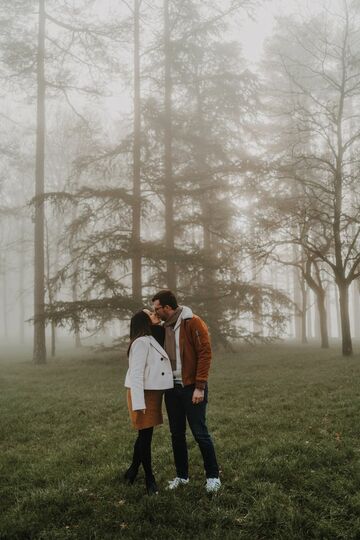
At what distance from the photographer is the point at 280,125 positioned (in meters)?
30.4

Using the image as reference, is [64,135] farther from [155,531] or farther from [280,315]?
[155,531]

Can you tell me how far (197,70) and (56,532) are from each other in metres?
25.2

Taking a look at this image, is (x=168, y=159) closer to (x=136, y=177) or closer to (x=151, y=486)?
(x=136, y=177)

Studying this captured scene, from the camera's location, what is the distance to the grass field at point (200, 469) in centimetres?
445

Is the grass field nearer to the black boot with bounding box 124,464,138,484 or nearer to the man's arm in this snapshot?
the black boot with bounding box 124,464,138,484

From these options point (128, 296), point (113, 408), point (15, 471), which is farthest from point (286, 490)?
point (128, 296)

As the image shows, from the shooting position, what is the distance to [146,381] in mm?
5121

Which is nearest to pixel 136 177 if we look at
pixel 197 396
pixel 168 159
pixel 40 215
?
pixel 168 159

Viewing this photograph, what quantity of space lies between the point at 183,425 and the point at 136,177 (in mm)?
14611

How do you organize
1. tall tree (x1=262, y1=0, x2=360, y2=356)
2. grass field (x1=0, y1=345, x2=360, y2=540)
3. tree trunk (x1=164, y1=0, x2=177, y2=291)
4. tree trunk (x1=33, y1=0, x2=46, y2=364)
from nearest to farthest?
grass field (x1=0, y1=345, x2=360, y2=540), tall tree (x1=262, y1=0, x2=360, y2=356), tree trunk (x1=33, y1=0, x2=46, y2=364), tree trunk (x1=164, y1=0, x2=177, y2=291)

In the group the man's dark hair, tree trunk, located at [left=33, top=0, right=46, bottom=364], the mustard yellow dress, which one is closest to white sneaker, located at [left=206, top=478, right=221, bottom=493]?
the mustard yellow dress

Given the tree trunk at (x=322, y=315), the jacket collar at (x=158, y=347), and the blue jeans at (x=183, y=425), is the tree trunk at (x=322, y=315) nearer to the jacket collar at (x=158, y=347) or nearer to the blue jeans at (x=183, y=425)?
the blue jeans at (x=183, y=425)

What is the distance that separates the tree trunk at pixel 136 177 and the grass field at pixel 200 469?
23.6 ft

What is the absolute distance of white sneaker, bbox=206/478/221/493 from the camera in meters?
5.09
